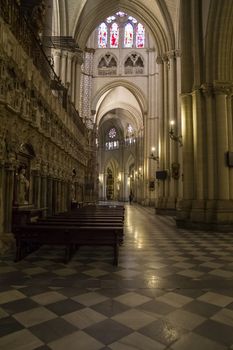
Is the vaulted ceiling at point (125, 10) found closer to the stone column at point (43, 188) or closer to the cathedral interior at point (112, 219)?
the cathedral interior at point (112, 219)

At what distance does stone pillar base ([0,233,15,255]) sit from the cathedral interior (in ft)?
0.17

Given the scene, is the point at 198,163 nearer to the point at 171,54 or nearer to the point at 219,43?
the point at 219,43

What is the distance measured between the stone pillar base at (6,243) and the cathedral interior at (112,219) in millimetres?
52

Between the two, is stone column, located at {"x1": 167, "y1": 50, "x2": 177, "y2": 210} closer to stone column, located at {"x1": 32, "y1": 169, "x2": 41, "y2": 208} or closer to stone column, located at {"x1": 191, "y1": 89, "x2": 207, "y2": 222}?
stone column, located at {"x1": 191, "y1": 89, "x2": 207, "y2": 222}

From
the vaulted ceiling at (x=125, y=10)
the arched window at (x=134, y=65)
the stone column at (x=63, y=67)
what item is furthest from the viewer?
the arched window at (x=134, y=65)

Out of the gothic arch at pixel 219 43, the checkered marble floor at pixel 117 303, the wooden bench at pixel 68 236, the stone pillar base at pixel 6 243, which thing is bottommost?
the checkered marble floor at pixel 117 303

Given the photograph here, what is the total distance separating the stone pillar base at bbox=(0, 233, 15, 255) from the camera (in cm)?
627

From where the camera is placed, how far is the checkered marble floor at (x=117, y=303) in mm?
2596


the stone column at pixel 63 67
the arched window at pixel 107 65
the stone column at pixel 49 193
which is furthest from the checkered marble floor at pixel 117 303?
the arched window at pixel 107 65

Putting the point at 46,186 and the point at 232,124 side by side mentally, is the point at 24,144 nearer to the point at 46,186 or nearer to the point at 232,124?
the point at 46,186

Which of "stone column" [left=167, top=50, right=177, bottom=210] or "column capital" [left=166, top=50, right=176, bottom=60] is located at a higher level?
"column capital" [left=166, top=50, right=176, bottom=60]

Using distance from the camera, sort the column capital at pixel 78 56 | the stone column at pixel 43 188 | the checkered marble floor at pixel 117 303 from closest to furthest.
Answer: the checkered marble floor at pixel 117 303, the stone column at pixel 43 188, the column capital at pixel 78 56

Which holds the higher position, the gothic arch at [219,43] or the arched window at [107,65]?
A: the arched window at [107,65]

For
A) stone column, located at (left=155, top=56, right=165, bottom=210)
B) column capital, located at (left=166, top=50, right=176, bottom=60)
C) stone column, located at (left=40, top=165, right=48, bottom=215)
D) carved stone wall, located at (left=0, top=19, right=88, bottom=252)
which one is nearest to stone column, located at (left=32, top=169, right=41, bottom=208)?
carved stone wall, located at (left=0, top=19, right=88, bottom=252)
